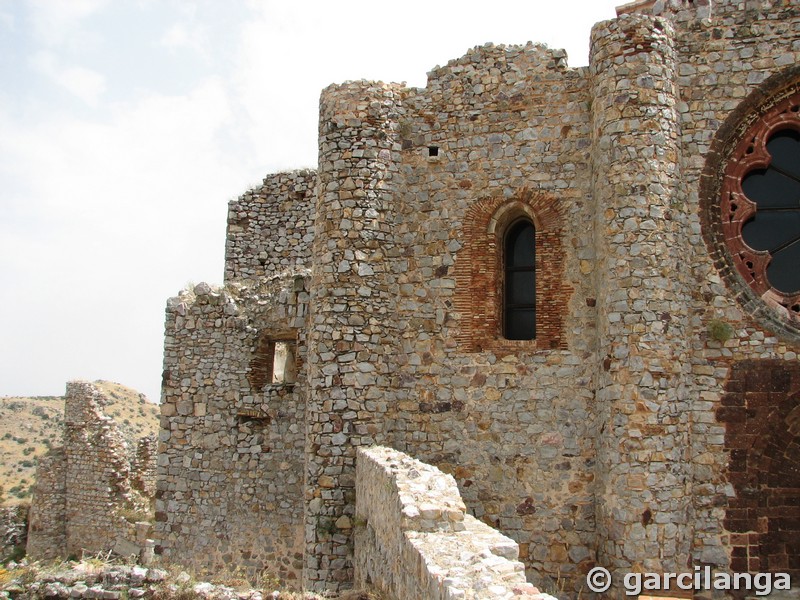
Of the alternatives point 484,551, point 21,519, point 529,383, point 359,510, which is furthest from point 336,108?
point 21,519

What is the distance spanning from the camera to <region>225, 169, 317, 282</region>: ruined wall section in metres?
19.4

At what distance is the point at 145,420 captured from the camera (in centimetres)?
4566

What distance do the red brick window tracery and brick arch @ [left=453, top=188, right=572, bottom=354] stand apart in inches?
89.5

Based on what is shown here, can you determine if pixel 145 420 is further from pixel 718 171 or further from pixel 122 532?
pixel 718 171

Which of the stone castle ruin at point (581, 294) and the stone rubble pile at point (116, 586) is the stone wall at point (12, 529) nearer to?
the stone castle ruin at point (581, 294)

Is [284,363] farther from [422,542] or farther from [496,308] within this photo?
[422,542]

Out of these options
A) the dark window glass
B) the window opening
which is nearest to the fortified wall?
the window opening

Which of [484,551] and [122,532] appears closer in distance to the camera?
[484,551]

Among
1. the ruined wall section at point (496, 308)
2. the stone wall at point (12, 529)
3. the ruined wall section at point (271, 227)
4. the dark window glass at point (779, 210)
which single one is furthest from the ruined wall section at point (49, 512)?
the dark window glass at point (779, 210)

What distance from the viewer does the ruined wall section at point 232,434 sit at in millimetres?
14766

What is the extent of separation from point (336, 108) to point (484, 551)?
7.95 metres

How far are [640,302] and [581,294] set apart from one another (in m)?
→ 1.09

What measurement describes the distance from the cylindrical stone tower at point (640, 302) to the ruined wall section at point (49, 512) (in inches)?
643

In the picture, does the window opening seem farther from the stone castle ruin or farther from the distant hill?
the distant hill
